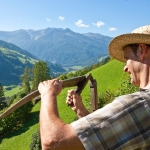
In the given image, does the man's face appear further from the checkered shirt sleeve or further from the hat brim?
the checkered shirt sleeve

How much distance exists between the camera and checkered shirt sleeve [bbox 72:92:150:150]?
5.95 ft

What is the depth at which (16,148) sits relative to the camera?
4022cm

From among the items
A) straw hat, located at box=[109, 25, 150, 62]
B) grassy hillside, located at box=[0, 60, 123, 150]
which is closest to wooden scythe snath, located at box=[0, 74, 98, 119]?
straw hat, located at box=[109, 25, 150, 62]

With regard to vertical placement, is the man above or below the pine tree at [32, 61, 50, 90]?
above

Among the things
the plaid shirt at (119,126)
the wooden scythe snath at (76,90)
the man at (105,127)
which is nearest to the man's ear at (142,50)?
the man at (105,127)

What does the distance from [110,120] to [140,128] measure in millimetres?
254

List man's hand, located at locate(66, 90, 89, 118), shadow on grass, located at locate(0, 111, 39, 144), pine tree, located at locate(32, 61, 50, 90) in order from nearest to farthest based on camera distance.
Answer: man's hand, located at locate(66, 90, 89, 118) → shadow on grass, located at locate(0, 111, 39, 144) → pine tree, located at locate(32, 61, 50, 90)

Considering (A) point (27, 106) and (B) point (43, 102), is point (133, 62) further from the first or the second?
(A) point (27, 106)

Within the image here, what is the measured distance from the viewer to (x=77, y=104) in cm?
318

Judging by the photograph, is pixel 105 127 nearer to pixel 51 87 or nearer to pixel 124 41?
pixel 51 87

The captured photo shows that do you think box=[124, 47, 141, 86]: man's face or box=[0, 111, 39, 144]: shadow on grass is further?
box=[0, 111, 39, 144]: shadow on grass

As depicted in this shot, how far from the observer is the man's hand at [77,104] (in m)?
3.15

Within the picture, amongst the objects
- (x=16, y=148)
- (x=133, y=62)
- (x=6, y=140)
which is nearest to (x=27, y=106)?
(x=6, y=140)

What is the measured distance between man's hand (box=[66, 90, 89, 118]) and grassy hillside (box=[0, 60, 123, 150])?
37.5 meters
